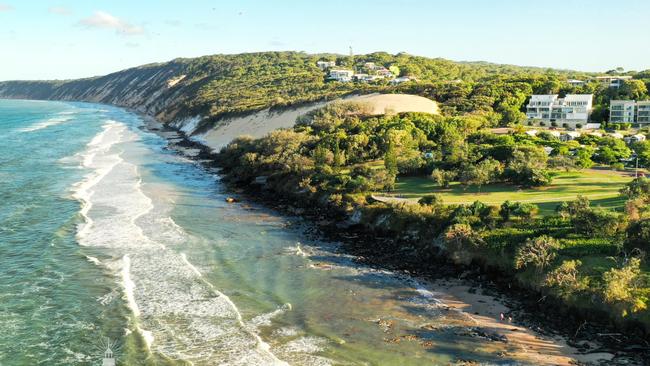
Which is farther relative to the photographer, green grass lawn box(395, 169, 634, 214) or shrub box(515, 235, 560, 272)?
green grass lawn box(395, 169, 634, 214)

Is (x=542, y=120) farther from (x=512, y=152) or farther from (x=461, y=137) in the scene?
(x=512, y=152)

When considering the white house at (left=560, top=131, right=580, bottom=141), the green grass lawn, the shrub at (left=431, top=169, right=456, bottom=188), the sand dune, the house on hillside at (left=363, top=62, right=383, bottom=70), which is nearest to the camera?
the green grass lawn

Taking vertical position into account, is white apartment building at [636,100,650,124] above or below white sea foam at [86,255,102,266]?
above

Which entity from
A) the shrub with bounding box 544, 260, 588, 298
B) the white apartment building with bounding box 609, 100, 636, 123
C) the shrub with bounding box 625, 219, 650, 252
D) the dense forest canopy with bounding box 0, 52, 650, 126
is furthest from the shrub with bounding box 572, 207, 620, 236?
the white apartment building with bounding box 609, 100, 636, 123

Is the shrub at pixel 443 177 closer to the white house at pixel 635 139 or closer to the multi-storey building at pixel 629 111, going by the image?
the white house at pixel 635 139

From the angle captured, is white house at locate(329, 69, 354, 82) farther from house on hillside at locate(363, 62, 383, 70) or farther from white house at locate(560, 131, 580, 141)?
white house at locate(560, 131, 580, 141)

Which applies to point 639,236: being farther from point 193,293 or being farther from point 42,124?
point 42,124

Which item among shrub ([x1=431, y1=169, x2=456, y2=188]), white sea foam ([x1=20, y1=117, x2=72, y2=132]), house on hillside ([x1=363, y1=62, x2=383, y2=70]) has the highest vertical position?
house on hillside ([x1=363, y1=62, x2=383, y2=70])
